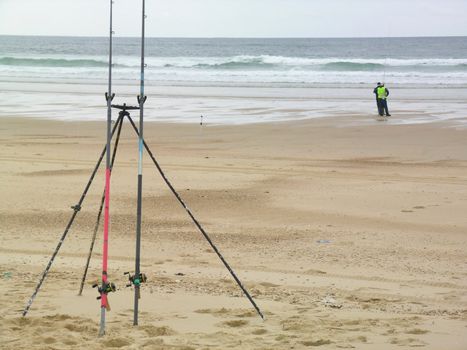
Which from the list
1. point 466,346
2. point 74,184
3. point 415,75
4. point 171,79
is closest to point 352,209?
point 74,184

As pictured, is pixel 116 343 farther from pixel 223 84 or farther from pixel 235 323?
Result: pixel 223 84

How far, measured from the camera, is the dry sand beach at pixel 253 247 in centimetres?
596

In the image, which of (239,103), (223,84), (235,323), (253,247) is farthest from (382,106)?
(235,323)

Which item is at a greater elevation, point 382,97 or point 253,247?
point 382,97

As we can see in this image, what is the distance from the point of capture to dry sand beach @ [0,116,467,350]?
5965 millimetres

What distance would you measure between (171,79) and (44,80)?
669 cm

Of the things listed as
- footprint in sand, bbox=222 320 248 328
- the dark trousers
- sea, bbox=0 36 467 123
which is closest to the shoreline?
sea, bbox=0 36 467 123

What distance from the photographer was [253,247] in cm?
884

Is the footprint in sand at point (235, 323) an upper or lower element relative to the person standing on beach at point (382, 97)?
lower

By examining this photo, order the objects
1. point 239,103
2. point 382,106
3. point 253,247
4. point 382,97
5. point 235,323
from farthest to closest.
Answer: point 239,103 < point 382,106 < point 382,97 < point 253,247 < point 235,323

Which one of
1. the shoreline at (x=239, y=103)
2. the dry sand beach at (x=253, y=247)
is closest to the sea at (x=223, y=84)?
the shoreline at (x=239, y=103)

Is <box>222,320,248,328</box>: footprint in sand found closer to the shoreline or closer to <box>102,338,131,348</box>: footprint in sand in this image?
<box>102,338,131,348</box>: footprint in sand

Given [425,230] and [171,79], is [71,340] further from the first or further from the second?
[171,79]

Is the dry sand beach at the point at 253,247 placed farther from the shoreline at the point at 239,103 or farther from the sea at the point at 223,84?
the sea at the point at 223,84
